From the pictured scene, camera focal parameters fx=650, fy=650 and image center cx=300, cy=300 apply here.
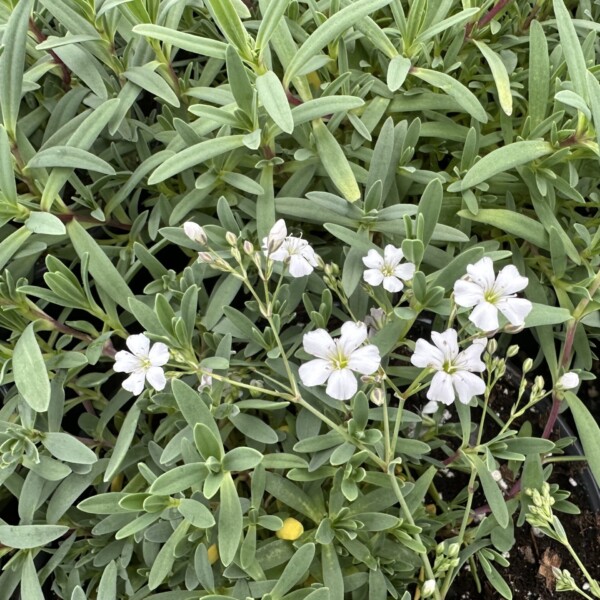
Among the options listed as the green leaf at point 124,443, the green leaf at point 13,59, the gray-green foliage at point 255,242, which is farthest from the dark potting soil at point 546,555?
the green leaf at point 13,59

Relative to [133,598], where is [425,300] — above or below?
above

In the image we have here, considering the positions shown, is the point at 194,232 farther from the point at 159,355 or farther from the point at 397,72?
the point at 397,72

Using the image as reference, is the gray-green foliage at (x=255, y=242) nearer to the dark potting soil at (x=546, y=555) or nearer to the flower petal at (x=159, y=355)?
the flower petal at (x=159, y=355)

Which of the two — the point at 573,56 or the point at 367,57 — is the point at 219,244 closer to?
the point at 367,57

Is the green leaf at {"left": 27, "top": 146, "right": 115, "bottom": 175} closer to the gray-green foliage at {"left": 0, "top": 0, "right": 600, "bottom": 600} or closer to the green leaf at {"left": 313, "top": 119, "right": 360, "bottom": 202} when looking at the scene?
the gray-green foliage at {"left": 0, "top": 0, "right": 600, "bottom": 600}

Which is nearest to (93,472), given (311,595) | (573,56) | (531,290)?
(311,595)

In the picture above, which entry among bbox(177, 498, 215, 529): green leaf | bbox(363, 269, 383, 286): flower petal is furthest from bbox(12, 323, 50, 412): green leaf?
bbox(363, 269, 383, 286): flower petal
